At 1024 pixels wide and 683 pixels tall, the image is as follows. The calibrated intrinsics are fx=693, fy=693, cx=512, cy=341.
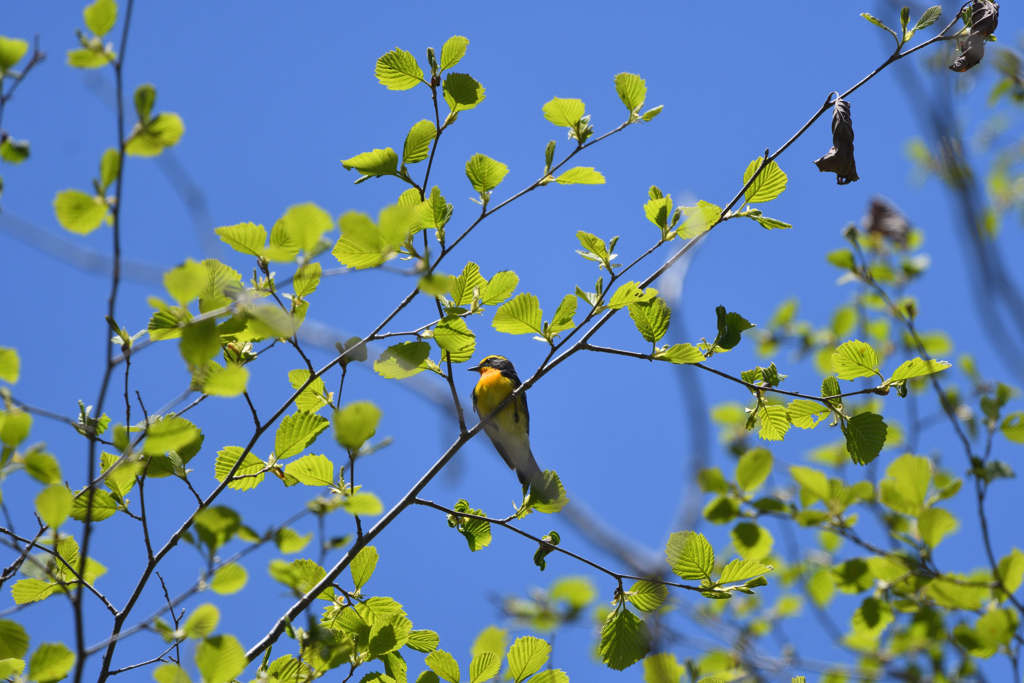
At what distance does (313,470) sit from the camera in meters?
2.18

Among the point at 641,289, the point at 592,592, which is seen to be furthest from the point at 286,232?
the point at 592,592

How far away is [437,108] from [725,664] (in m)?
3.34

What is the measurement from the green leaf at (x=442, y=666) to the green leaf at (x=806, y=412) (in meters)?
1.45

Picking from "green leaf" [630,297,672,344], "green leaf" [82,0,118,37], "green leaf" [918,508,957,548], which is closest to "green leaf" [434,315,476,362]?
"green leaf" [630,297,672,344]

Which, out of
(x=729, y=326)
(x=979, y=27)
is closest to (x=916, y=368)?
(x=729, y=326)

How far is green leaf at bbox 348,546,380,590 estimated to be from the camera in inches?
92.4

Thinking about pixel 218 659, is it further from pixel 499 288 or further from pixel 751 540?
pixel 751 540

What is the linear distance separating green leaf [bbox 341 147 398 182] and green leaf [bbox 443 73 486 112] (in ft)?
0.90

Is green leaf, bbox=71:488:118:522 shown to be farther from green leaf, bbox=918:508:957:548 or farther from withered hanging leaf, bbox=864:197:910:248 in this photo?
withered hanging leaf, bbox=864:197:910:248

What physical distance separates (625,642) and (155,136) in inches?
80.9

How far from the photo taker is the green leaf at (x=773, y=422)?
245 cm

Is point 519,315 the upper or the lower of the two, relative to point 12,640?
upper

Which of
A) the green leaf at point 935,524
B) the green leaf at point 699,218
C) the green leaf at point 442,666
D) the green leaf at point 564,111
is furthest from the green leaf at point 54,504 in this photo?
the green leaf at point 935,524

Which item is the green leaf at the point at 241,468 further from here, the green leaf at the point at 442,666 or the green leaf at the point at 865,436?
the green leaf at the point at 865,436
